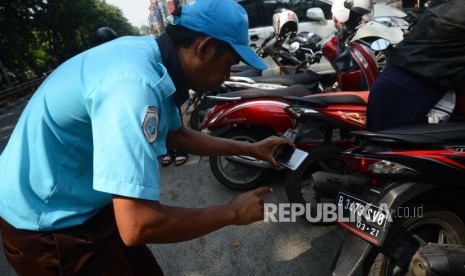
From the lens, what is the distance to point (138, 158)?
94 cm

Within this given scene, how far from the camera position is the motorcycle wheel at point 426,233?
1.71 m

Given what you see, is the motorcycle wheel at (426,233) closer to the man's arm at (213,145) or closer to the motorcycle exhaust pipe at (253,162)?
the man's arm at (213,145)

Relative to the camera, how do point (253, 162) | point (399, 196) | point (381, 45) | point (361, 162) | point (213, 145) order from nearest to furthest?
point (399, 196)
point (361, 162)
point (213, 145)
point (381, 45)
point (253, 162)

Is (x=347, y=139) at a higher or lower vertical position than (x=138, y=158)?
lower

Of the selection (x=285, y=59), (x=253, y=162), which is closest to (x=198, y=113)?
(x=285, y=59)

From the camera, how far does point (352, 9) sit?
134 inches

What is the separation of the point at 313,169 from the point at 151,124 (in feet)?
6.48

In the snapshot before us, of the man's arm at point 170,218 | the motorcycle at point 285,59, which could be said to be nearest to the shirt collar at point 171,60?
the man's arm at point 170,218

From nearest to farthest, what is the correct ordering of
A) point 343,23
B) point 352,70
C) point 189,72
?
1. point 189,72
2. point 352,70
3. point 343,23

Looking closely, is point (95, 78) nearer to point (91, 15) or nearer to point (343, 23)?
point (343, 23)

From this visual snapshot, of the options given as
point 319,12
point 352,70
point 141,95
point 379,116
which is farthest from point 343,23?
point 141,95

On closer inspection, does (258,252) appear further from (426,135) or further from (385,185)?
(426,135)

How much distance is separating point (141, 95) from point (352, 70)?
2.61 metres

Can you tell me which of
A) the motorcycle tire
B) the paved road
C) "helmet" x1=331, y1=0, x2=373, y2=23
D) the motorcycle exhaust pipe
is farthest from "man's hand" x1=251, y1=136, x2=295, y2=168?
the motorcycle tire
